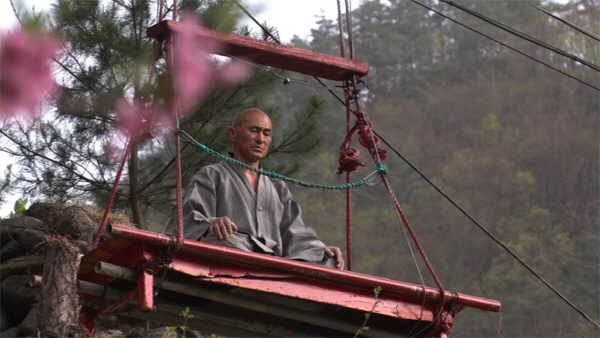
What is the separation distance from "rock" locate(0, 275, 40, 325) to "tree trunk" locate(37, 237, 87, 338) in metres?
2.24

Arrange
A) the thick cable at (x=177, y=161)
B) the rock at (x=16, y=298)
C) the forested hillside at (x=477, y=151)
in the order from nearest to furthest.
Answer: the thick cable at (x=177, y=161)
the rock at (x=16, y=298)
the forested hillside at (x=477, y=151)

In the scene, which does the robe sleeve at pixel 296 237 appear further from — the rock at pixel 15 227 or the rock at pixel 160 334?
the rock at pixel 15 227

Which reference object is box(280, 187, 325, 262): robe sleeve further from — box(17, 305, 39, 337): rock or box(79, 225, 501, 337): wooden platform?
box(17, 305, 39, 337): rock

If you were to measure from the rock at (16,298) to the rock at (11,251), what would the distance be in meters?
0.26

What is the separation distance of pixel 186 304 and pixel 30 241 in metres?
2.56

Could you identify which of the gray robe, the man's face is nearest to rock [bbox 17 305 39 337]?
the gray robe

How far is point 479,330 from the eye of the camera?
25.3m

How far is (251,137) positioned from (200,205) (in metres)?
0.60

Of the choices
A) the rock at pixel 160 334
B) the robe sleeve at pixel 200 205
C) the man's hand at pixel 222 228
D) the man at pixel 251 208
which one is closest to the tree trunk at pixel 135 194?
the rock at pixel 160 334

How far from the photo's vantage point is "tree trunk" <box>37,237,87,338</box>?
534 centimetres

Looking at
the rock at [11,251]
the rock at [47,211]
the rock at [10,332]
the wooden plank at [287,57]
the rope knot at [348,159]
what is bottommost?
the rock at [10,332]

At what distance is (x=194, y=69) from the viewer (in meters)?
7.05

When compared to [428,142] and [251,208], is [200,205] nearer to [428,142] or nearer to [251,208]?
[251,208]

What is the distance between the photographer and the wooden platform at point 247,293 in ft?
17.4
